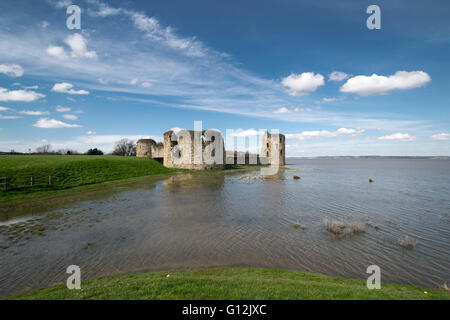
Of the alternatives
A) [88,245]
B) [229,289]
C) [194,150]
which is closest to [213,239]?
[229,289]

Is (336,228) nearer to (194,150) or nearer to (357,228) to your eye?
(357,228)

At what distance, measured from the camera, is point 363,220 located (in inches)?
477

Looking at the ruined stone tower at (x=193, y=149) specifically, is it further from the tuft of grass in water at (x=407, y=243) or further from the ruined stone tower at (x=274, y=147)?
the tuft of grass in water at (x=407, y=243)

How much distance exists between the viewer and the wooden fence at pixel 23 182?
54.4 feet

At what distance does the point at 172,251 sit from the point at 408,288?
25.5 feet

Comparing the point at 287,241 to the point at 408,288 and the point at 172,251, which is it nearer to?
the point at 408,288

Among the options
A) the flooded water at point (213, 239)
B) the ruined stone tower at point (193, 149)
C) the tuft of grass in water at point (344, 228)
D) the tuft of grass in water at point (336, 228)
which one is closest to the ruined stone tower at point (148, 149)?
the ruined stone tower at point (193, 149)

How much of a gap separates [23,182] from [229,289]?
2212 centimetres

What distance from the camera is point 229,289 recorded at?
491 centimetres

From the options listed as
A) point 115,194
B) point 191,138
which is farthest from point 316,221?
point 191,138

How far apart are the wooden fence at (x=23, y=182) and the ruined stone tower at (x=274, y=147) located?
163ft
